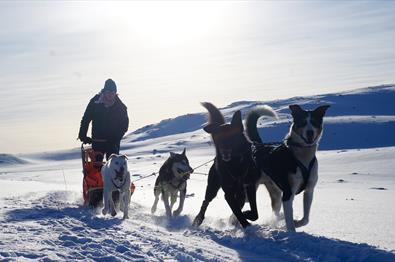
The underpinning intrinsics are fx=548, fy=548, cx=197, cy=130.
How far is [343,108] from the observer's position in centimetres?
10069

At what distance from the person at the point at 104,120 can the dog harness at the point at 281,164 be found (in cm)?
330

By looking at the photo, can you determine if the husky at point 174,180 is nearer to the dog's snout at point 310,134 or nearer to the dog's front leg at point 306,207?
the dog's front leg at point 306,207

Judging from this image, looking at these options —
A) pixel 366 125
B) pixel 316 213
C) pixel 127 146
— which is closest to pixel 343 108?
pixel 366 125

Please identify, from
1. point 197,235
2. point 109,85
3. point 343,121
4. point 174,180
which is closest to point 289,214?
point 197,235

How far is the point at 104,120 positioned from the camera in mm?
9742

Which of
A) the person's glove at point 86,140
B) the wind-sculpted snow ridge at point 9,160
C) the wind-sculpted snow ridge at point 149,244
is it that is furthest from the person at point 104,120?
the wind-sculpted snow ridge at point 9,160

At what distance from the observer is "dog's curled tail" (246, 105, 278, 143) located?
7.56 metres

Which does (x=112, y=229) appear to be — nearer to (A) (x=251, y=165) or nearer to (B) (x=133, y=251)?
(B) (x=133, y=251)

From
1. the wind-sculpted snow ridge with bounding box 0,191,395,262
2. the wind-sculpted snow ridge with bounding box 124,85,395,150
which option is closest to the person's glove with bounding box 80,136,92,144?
the wind-sculpted snow ridge with bounding box 0,191,395,262

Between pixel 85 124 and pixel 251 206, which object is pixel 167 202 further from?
pixel 251 206

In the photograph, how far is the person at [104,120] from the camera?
31.9ft

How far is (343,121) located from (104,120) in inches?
2814

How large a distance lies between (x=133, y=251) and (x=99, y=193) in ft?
14.9

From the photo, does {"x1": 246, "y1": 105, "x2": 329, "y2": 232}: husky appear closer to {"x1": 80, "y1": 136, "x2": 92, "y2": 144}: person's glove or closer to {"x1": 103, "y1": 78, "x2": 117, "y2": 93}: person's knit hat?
{"x1": 103, "y1": 78, "x2": 117, "y2": 93}: person's knit hat
